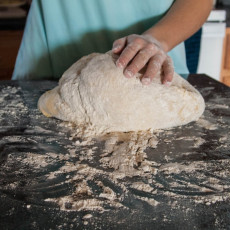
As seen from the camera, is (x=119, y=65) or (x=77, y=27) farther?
(x=77, y=27)

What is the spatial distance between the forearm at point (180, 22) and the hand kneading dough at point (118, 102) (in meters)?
0.19

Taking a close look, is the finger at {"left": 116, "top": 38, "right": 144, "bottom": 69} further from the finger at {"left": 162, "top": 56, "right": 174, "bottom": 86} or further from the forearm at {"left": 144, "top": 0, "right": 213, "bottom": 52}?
the forearm at {"left": 144, "top": 0, "right": 213, "bottom": 52}

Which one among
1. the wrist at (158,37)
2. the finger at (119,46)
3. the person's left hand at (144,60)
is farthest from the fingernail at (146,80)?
the wrist at (158,37)

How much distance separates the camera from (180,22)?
3.74ft

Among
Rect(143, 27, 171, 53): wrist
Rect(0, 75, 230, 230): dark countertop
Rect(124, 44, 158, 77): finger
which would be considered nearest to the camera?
Rect(0, 75, 230, 230): dark countertop

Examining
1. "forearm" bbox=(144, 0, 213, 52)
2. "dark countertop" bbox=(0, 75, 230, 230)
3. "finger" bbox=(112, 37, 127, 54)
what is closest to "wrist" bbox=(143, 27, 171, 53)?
"forearm" bbox=(144, 0, 213, 52)

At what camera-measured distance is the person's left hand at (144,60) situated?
2.78 feet

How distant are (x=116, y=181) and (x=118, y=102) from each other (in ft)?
0.88

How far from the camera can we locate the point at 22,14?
226 cm

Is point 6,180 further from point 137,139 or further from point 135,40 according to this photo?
point 135,40

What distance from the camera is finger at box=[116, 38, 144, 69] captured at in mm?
855

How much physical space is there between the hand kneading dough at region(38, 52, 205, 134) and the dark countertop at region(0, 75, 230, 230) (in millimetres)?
46

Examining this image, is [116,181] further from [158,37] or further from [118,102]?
[158,37]

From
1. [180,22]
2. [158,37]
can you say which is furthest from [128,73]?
[180,22]
